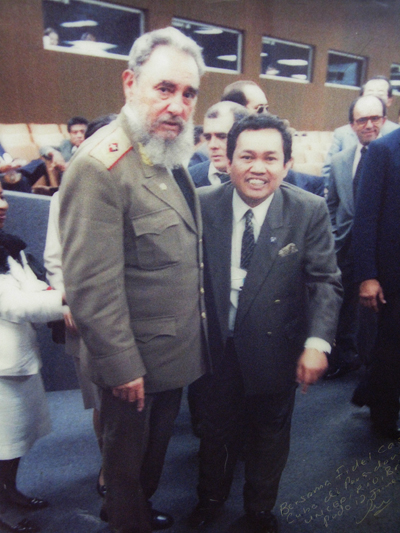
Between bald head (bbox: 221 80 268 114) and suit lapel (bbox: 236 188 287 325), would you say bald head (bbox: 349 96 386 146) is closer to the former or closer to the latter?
bald head (bbox: 221 80 268 114)

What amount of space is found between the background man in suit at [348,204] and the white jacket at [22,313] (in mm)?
1584

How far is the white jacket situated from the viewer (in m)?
1.20

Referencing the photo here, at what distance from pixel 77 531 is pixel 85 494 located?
0.17 metres

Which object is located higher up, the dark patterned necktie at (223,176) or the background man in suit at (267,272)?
the dark patterned necktie at (223,176)

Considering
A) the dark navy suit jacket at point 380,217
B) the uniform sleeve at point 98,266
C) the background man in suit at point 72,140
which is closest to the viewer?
the uniform sleeve at point 98,266

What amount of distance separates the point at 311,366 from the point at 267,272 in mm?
279

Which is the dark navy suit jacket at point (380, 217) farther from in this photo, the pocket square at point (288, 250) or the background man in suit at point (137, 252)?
the background man in suit at point (137, 252)

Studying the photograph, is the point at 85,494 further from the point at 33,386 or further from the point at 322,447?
the point at 322,447

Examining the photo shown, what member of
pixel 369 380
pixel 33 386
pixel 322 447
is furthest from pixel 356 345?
pixel 33 386

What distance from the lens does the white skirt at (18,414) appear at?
128 cm

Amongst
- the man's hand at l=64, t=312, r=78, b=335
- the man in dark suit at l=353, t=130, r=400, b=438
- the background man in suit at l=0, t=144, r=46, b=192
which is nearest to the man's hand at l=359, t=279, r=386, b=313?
the man in dark suit at l=353, t=130, r=400, b=438

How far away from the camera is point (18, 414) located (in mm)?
1305

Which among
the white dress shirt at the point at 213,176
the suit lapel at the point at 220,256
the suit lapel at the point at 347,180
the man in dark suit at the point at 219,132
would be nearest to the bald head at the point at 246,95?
the man in dark suit at the point at 219,132
